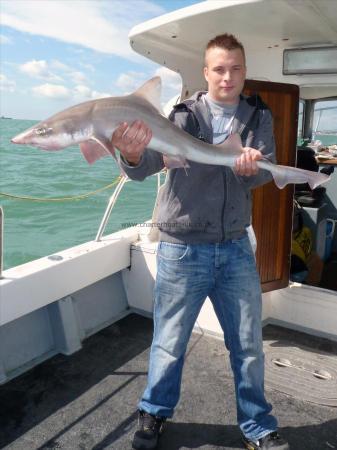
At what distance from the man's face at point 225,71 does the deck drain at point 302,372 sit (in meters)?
2.43

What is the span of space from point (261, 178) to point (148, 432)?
1.77m

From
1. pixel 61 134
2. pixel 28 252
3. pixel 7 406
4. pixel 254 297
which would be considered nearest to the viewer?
pixel 61 134

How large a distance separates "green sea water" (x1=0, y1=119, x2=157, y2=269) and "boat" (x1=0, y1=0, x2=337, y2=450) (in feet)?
24.6

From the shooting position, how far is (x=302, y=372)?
3.90 m

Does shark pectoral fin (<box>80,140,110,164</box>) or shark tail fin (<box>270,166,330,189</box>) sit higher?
shark pectoral fin (<box>80,140,110,164</box>)

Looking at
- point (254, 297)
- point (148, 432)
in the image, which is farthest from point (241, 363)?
point (148, 432)

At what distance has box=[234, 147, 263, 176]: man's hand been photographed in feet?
8.09

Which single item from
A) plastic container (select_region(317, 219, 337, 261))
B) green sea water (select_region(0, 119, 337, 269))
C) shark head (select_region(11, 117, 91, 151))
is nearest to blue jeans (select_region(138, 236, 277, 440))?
shark head (select_region(11, 117, 91, 151))

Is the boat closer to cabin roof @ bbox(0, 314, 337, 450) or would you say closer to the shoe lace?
cabin roof @ bbox(0, 314, 337, 450)

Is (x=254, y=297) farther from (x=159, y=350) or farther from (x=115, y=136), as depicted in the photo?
(x=115, y=136)

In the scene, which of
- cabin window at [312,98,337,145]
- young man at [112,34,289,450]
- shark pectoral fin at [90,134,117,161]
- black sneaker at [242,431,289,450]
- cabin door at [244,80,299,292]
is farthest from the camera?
cabin window at [312,98,337,145]

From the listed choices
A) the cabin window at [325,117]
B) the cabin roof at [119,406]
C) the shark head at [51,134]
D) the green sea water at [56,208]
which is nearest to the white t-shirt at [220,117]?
the shark head at [51,134]

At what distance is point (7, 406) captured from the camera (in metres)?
3.37

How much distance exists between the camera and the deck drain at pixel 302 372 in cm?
360
